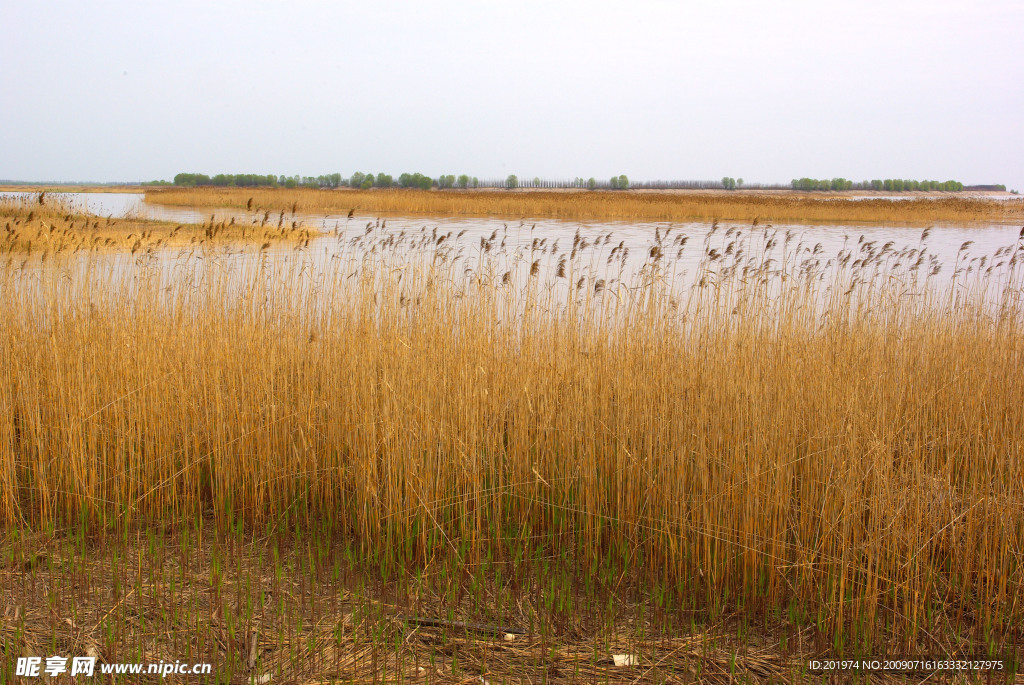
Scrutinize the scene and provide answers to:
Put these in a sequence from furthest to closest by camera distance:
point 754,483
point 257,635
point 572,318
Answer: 1. point 572,318
2. point 754,483
3. point 257,635

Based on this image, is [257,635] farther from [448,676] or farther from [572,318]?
[572,318]

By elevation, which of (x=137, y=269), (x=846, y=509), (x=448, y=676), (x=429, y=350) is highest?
(x=137, y=269)

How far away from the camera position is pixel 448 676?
248cm

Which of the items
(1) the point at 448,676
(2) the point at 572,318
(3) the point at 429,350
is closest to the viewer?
(1) the point at 448,676

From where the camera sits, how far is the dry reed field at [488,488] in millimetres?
2693

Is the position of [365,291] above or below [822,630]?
above

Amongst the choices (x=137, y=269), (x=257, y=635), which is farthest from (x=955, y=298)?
(x=137, y=269)

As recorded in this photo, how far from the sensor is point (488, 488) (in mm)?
3652

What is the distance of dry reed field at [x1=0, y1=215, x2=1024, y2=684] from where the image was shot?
2693 mm

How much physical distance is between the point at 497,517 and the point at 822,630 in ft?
4.66
